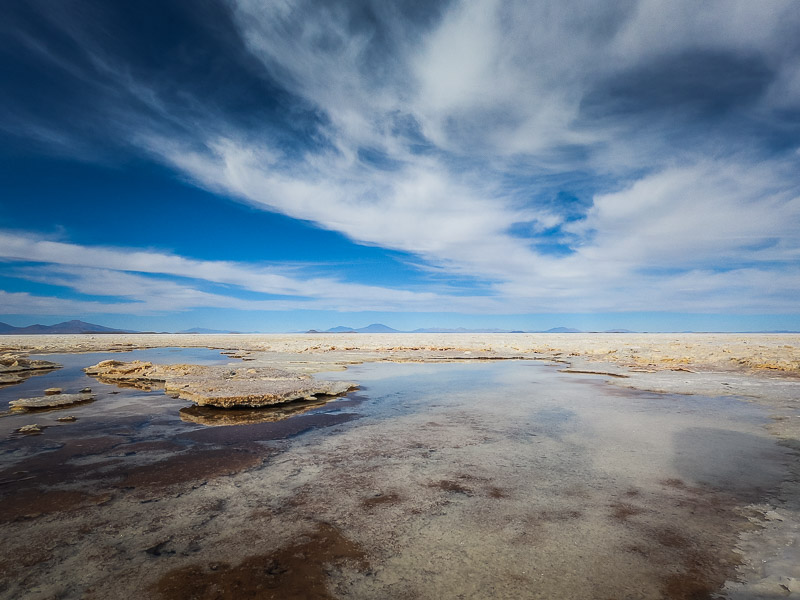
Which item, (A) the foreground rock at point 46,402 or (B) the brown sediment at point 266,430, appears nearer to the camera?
(B) the brown sediment at point 266,430

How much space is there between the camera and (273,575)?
329 cm

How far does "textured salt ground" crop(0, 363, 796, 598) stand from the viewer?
3.25 m

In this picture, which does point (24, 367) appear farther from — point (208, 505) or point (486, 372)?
point (486, 372)

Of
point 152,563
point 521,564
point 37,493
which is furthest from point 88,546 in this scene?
point 521,564

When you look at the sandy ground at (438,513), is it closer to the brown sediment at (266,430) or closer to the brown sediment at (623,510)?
the brown sediment at (623,510)


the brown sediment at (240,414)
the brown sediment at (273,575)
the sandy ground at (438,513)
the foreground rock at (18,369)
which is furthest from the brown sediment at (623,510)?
the foreground rock at (18,369)

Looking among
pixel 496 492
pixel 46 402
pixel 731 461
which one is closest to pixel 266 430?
pixel 496 492


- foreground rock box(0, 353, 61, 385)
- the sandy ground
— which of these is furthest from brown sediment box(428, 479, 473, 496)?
foreground rock box(0, 353, 61, 385)

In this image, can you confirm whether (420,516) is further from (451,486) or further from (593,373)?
(593,373)

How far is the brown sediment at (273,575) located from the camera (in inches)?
120

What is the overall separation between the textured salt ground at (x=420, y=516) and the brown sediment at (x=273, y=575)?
18mm

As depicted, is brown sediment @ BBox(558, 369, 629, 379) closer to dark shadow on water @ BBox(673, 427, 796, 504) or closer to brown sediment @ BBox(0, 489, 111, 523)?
dark shadow on water @ BBox(673, 427, 796, 504)

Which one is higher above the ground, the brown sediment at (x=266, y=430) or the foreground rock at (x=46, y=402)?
the foreground rock at (x=46, y=402)

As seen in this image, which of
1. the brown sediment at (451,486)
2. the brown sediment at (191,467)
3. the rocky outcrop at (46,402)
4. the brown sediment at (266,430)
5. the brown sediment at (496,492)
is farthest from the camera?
the rocky outcrop at (46,402)
